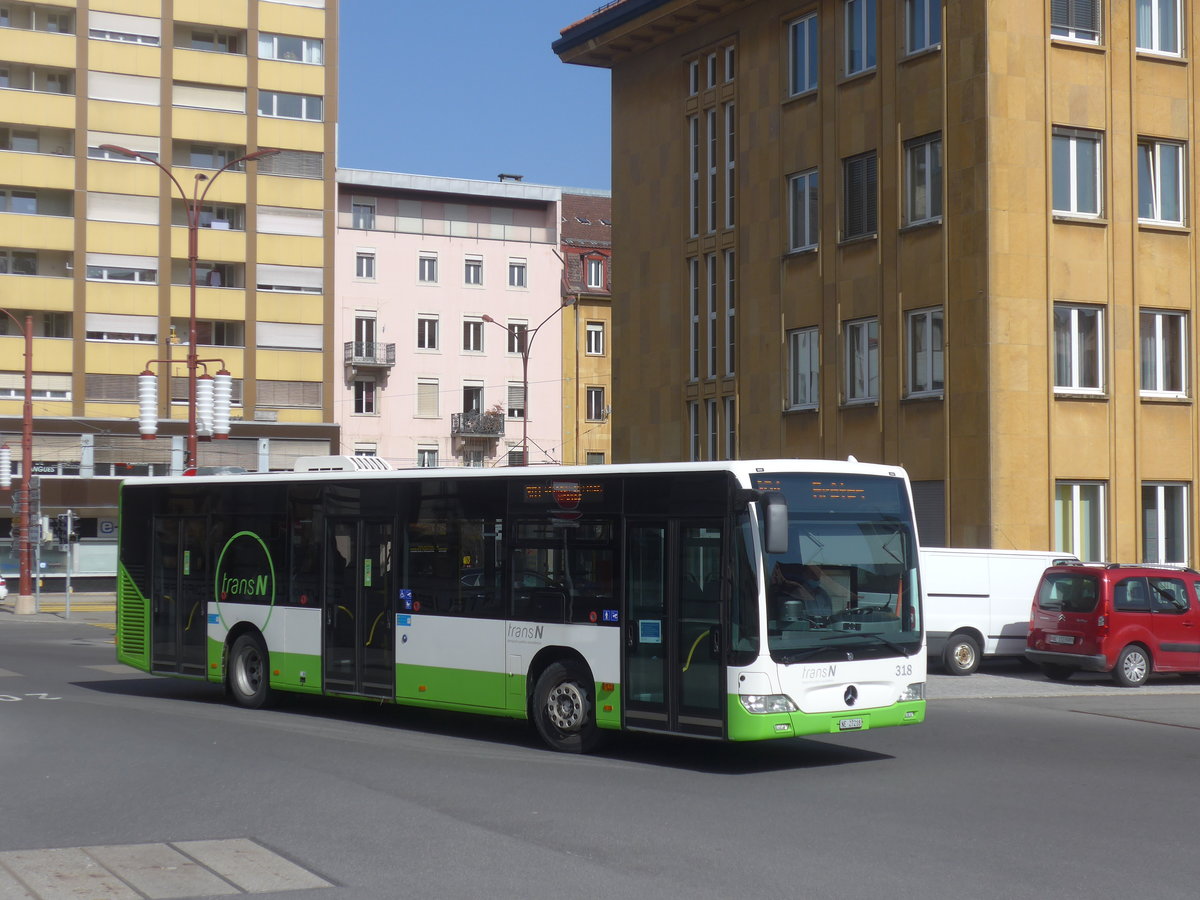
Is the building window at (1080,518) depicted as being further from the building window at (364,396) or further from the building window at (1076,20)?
the building window at (364,396)

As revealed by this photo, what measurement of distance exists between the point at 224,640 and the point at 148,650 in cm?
162

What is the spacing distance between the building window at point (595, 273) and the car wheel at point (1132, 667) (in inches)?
2207

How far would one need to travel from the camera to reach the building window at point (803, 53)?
3316 centimetres

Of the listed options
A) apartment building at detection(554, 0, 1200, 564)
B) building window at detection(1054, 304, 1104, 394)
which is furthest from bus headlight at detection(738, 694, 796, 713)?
building window at detection(1054, 304, 1104, 394)

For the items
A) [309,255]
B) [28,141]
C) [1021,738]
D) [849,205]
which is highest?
[28,141]

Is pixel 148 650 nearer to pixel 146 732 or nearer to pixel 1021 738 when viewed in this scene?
pixel 146 732

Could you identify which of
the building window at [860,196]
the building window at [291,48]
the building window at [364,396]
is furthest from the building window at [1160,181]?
the building window at [364,396]

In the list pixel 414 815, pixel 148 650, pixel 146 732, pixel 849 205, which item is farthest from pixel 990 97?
pixel 414 815

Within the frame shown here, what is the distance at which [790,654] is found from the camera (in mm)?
12703

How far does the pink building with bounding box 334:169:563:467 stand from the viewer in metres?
71.4

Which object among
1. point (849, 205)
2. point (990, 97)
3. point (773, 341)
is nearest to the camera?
point (990, 97)

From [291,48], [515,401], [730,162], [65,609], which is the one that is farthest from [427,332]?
[730,162]

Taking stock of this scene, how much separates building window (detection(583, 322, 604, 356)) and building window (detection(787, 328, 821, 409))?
42.8 m

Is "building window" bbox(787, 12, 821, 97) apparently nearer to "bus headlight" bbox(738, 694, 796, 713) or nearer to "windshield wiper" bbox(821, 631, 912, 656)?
"windshield wiper" bbox(821, 631, 912, 656)
